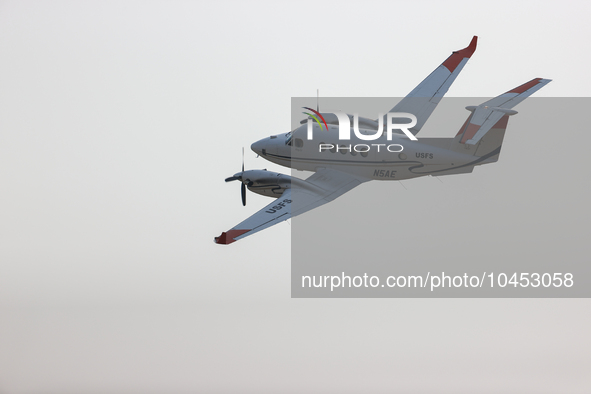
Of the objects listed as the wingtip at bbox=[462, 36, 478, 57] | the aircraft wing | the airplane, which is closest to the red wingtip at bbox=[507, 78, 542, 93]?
the airplane

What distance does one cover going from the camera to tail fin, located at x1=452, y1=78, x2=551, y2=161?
2405 centimetres

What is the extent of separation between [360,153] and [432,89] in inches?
202

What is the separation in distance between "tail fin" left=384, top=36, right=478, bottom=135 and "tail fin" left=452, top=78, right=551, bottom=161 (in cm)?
315

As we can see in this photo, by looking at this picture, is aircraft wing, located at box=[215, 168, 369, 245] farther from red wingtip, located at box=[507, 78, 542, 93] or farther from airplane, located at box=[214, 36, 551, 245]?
red wingtip, located at box=[507, 78, 542, 93]

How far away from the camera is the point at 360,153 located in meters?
26.8

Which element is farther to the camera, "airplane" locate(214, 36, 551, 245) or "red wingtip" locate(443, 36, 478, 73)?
"red wingtip" locate(443, 36, 478, 73)

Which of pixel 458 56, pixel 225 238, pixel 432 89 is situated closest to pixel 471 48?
pixel 458 56

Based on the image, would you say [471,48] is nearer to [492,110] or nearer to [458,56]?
[458,56]

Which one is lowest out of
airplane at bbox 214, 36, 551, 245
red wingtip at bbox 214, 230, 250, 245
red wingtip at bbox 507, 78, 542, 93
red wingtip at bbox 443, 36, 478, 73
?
red wingtip at bbox 214, 230, 250, 245

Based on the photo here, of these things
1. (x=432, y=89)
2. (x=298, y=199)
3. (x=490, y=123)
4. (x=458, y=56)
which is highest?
(x=458, y=56)

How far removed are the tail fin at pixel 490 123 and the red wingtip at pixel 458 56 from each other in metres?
4.52

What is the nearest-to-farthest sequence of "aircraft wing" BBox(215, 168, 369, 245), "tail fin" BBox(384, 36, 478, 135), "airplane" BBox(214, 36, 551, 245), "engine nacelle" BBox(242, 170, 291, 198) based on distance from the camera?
"aircraft wing" BBox(215, 168, 369, 245), "airplane" BBox(214, 36, 551, 245), "engine nacelle" BBox(242, 170, 291, 198), "tail fin" BBox(384, 36, 478, 135)

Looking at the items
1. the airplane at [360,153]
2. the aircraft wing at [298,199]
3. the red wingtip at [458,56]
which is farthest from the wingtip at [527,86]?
the aircraft wing at [298,199]

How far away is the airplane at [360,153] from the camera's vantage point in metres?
24.5
